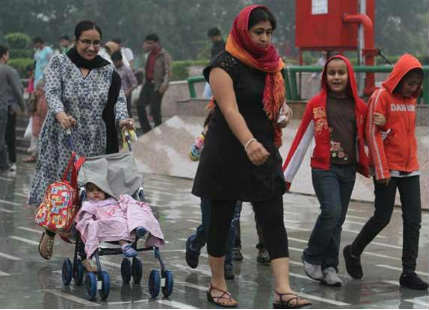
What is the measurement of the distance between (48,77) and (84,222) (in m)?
1.33

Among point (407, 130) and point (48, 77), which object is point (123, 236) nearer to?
point (48, 77)

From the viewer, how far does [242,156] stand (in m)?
6.90

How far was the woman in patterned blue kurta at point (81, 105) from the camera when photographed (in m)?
8.12

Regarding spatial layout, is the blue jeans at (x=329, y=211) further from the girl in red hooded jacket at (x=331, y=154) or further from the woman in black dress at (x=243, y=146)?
the woman in black dress at (x=243, y=146)

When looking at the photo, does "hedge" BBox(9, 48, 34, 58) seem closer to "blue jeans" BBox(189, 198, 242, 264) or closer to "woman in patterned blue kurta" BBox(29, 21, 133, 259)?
"woman in patterned blue kurta" BBox(29, 21, 133, 259)

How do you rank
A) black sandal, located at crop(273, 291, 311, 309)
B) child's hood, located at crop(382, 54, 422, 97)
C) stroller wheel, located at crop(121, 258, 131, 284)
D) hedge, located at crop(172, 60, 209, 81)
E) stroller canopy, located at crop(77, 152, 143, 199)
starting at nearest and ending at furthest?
black sandal, located at crop(273, 291, 311, 309) → stroller canopy, located at crop(77, 152, 143, 199) → stroller wheel, located at crop(121, 258, 131, 284) → child's hood, located at crop(382, 54, 422, 97) → hedge, located at crop(172, 60, 209, 81)

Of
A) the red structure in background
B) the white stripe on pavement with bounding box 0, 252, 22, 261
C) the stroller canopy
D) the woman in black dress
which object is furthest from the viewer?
the red structure in background

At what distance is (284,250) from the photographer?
6.86 meters

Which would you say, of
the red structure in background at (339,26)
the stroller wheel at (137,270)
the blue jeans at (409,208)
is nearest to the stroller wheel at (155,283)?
the stroller wheel at (137,270)

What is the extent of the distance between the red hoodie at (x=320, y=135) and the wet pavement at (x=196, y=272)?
31.9 inches

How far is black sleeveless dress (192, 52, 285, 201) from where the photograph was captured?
6.86 metres

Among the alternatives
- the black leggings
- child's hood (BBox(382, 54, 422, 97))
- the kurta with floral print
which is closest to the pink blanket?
the black leggings

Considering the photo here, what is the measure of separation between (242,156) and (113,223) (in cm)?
98

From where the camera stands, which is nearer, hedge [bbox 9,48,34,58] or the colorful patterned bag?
the colorful patterned bag
